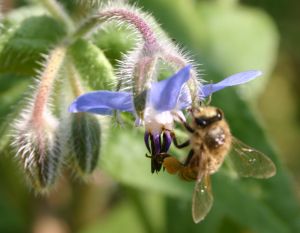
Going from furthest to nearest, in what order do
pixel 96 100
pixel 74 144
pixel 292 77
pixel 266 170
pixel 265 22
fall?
pixel 292 77
pixel 265 22
pixel 74 144
pixel 266 170
pixel 96 100

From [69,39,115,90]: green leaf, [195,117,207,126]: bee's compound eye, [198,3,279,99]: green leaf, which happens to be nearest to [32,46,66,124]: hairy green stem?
[69,39,115,90]: green leaf

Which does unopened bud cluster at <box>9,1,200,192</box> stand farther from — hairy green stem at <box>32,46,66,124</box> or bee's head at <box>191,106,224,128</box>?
bee's head at <box>191,106,224,128</box>

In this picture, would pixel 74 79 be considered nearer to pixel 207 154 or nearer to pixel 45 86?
pixel 45 86

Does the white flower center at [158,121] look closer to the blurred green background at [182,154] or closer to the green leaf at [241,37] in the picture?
the blurred green background at [182,154]

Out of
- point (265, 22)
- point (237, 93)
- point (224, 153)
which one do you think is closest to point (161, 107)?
point (224, 153)

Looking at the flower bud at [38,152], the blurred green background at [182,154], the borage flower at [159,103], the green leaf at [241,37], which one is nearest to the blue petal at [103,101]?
the borage flower at [159,103]

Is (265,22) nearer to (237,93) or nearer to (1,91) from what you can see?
(237,93)
